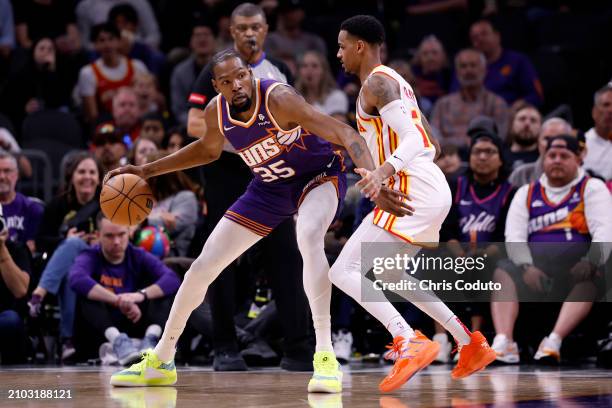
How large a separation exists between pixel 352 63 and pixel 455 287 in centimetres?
296

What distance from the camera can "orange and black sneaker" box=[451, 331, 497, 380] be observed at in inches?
235

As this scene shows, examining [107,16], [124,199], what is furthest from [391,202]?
[107,16]

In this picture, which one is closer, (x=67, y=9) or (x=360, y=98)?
(x=360, y=98)

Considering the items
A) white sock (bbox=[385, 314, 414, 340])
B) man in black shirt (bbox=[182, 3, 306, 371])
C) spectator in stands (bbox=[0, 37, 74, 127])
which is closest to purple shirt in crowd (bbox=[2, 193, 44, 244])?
man in black shirt (bbox=[182, 3, 306, 371])

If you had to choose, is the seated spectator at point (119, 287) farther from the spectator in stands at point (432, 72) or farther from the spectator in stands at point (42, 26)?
the spectator in stands at point (42, 26)

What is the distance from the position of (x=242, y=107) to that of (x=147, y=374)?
5.24 ft

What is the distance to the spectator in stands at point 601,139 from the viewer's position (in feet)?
30.2

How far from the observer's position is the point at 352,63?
5.96 meters

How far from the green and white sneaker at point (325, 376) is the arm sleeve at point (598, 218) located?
→ 3.05m

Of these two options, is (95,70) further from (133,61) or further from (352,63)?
(352,63)

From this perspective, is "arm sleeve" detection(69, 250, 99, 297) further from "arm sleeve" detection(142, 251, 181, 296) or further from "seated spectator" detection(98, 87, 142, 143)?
"seated spectator" detection(98, 87, 142, 143)

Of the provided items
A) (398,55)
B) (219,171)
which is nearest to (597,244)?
(219,171)

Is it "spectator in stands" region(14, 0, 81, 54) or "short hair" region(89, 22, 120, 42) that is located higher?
"spectator in stands" region(14, 0, 81, 54)

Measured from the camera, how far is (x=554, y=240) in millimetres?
8250
